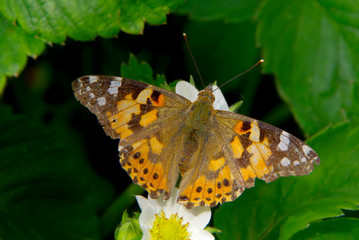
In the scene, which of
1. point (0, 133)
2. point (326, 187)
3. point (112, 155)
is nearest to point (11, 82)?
point (0, 133)

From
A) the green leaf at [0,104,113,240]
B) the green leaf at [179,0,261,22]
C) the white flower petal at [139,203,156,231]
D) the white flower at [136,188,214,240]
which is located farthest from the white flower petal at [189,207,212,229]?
the green leaf at [179,0,261,22]

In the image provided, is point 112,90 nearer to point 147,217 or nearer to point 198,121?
point 198,121

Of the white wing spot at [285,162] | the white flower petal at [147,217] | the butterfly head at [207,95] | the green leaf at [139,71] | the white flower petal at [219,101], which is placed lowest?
the white flower petal at [147,217]

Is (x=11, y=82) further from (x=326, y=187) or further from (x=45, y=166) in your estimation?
(x=326, y=187)

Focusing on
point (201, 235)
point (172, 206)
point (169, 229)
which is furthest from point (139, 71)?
point (201, 235)

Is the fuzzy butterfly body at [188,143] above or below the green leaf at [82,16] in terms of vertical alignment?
below

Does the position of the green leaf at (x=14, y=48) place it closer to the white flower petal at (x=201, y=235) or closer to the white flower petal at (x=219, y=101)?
the white flower petal at (x=219, y=101)

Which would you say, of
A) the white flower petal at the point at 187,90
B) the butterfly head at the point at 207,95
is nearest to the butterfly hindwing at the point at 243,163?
the butterfly head at the point at 207,95

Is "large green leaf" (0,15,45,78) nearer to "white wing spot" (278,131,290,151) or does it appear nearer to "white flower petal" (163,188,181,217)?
"white flower petal" (163,188,181,217)
